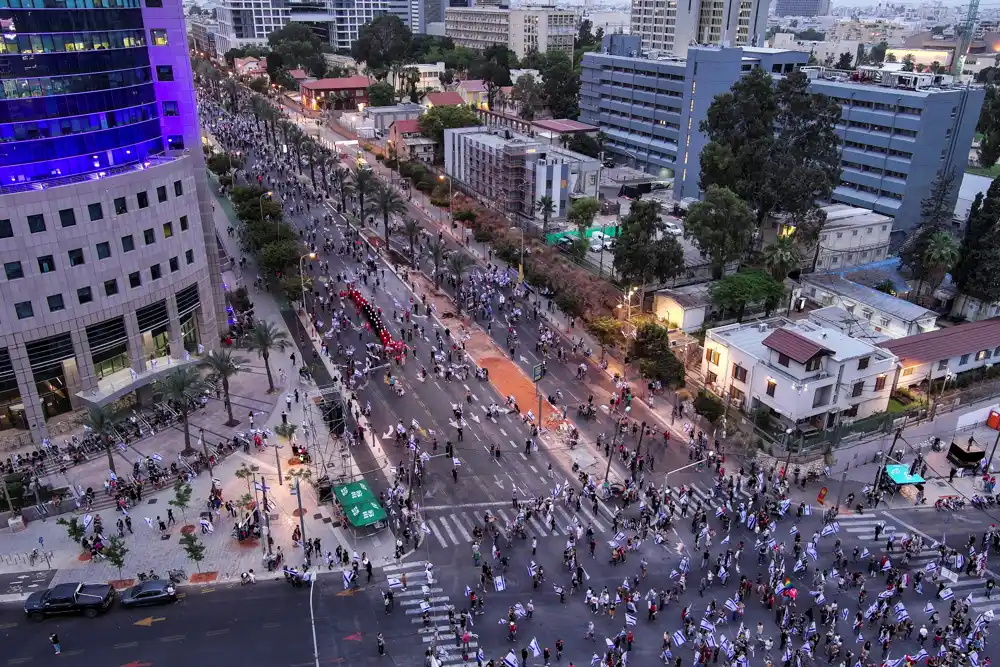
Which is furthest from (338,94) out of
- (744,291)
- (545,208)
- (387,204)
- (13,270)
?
(13,270)

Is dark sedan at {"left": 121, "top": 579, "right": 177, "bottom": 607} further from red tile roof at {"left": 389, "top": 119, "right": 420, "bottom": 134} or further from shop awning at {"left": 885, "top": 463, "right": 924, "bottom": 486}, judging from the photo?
red tile roof at {"left": 389, "top": 119, "right": 420, "bottom": 134}

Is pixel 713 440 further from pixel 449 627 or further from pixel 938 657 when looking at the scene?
pixel 449 627

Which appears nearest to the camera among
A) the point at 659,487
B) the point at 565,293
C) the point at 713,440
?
the point at 659,487

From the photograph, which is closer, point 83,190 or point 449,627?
point 449,627

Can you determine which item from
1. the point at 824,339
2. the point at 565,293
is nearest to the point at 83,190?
the point at 565,293

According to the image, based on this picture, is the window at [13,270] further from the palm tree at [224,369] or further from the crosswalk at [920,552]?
the crosswalk at [920,552]

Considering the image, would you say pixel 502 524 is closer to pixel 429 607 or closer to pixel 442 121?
pixel 429 607
